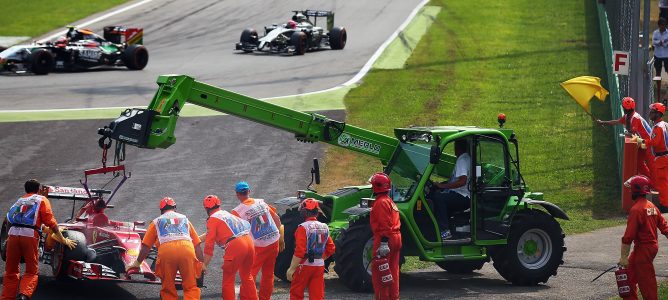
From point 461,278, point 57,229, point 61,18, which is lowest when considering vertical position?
point 461,278

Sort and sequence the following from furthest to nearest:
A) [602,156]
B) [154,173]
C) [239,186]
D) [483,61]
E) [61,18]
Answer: [61,18], [483,61], [602,156], [154,173], [239,186]

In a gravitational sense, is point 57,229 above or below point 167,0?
below

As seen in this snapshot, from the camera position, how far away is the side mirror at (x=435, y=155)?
13.9m

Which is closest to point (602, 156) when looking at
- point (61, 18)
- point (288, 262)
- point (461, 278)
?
point (461, 278)

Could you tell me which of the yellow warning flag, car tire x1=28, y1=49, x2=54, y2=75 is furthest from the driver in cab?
car tire x1=28, y1=49, x2=54, y2=75

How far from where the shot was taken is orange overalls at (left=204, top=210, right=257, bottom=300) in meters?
12.4

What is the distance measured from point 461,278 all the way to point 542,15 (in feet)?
91.4

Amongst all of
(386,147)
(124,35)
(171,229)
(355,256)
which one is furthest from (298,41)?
(171,229)

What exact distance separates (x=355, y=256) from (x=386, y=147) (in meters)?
2.00

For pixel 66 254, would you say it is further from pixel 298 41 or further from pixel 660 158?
pixel 298 41

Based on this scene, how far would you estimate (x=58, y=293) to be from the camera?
13.6 m

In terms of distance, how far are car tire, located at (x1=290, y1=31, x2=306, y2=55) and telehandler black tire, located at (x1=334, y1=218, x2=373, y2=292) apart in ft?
72.8

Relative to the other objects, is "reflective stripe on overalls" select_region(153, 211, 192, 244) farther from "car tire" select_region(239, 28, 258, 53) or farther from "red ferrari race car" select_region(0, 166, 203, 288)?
"car tire" select_region(239, 28, 258, 53)

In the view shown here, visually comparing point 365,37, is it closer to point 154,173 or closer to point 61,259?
point 154,173
